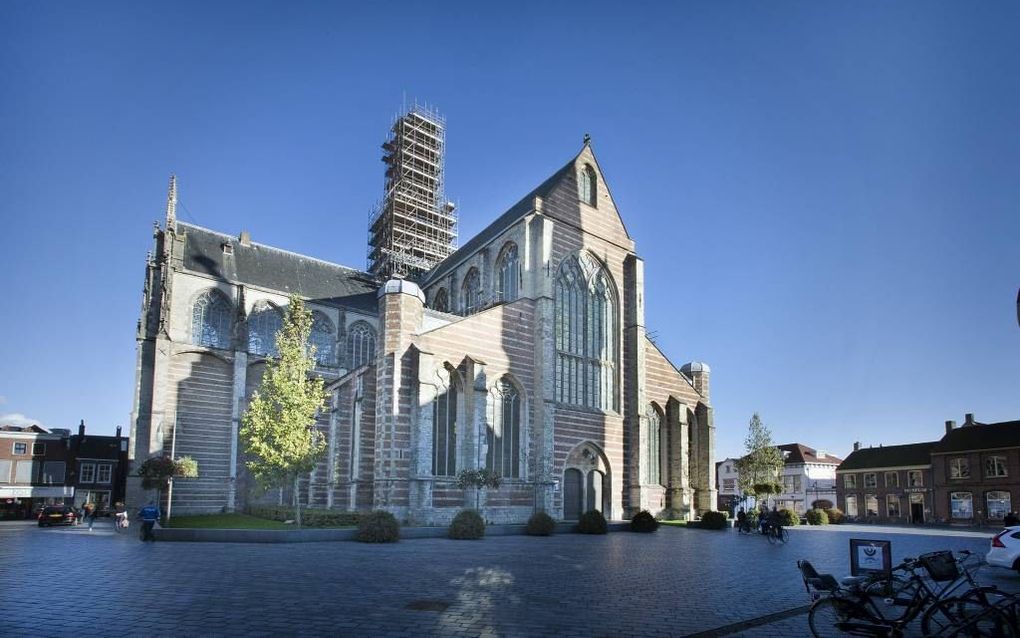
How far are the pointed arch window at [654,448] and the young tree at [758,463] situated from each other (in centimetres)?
1085

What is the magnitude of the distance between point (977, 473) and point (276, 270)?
62397 millimetres

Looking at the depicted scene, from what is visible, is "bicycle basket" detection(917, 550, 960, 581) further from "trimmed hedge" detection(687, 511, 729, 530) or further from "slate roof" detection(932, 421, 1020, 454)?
"slate roof" detection(932, 421, 1020, 454)

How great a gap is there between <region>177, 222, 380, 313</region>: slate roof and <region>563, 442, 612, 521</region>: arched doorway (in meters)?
23.2

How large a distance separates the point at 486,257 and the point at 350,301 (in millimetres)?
15472

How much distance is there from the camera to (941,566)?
9305mm

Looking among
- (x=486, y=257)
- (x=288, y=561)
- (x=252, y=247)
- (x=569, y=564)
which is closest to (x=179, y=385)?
(x=252, y=247)

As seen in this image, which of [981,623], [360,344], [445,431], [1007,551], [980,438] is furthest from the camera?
[980,438]

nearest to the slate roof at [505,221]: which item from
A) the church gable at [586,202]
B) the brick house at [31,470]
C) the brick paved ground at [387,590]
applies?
the church gable at [586,202]

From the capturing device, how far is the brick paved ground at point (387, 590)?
9484 millimetres

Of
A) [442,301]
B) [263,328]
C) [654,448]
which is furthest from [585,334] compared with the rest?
[263,328]

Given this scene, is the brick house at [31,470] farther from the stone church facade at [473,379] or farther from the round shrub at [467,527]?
the round shrub at [467,527]

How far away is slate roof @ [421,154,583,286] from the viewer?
132 feet

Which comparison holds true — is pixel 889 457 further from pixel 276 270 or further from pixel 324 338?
pixel 276 270

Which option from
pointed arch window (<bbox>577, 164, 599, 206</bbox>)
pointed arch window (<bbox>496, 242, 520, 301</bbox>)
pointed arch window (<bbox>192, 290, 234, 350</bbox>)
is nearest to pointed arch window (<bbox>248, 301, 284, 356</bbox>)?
pointed arch window (<bbox>192, 290, 234, 350</bbox>)
